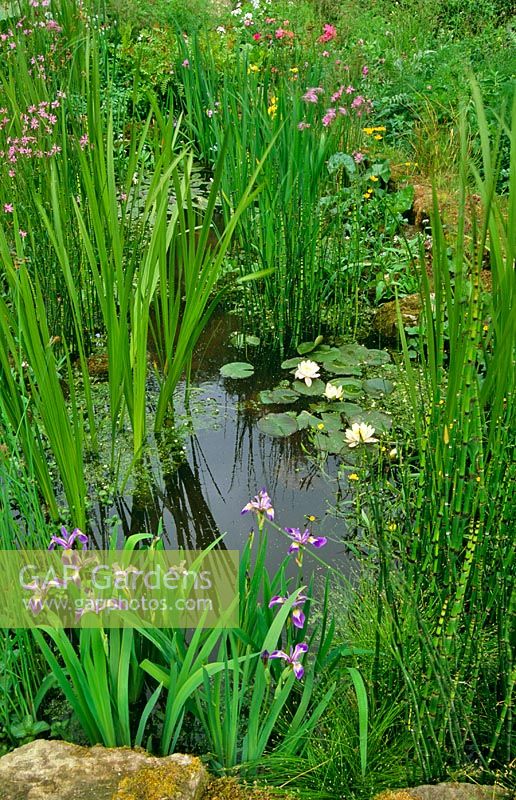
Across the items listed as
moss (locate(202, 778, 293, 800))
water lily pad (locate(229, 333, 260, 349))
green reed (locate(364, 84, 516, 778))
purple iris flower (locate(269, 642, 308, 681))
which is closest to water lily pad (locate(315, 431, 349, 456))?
water lily pad (locate(229, 333, 260, 349))

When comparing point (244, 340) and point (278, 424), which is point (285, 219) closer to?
point (244, 340)

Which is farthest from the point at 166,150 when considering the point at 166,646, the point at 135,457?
the point at 166,646

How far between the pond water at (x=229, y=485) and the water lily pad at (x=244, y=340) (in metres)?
0.25

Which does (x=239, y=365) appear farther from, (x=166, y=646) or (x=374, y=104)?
(x=374, y=104)

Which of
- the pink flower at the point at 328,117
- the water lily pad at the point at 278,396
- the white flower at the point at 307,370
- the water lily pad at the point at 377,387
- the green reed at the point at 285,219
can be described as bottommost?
the water lily pad at the point at 278,396

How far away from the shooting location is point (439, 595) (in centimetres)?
151

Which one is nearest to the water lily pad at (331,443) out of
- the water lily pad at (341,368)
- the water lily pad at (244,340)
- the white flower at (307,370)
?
the white flower at (307,370)

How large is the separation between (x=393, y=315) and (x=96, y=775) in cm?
245

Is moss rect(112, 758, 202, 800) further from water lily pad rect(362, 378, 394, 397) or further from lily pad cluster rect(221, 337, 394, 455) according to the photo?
water lily pad rect(362, 378, 394, 397)

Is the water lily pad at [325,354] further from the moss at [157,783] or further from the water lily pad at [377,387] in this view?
the moss at [157,783]

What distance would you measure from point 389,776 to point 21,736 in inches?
29.3

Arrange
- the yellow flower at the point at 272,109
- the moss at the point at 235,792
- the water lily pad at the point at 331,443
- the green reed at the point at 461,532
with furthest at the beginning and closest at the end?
the yellow flower at the point at 272,109, the water lily pad at the point at 331,443, the moss at the point at 235,792, the green reed at the point at 461,532

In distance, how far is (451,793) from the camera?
1.36 m

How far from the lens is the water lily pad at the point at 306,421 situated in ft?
9.12
